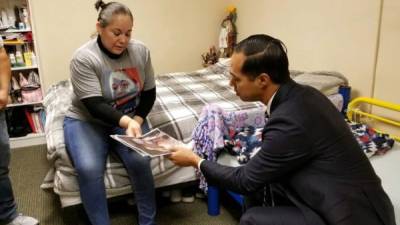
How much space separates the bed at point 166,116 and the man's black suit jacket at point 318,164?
0.89m

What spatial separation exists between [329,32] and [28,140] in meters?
2.74

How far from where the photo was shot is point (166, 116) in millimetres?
2133

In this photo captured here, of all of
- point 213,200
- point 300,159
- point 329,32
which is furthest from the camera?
point 329,32

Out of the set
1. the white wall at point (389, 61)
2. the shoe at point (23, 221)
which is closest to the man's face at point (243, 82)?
the white wall at point (389, 61)

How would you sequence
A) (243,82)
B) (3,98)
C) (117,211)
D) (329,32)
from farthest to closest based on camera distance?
(329,32)
(117,211)
(3,98)
(243,82)

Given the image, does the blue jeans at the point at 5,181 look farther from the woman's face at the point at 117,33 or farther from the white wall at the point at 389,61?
the white wall at the point at 389,61

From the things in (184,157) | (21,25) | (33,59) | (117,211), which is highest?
(21,25)

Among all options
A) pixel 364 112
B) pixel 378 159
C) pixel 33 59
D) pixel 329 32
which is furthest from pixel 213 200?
pixel 33 59

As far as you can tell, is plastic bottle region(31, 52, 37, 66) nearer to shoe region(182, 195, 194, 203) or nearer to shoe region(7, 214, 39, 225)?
shoe region(7, 214, 39, 225)

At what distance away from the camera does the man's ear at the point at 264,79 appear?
117cm

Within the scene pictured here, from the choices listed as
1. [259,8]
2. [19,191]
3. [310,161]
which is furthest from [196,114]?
[259,8]

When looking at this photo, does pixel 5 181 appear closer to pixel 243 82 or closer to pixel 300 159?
pixel 243 82

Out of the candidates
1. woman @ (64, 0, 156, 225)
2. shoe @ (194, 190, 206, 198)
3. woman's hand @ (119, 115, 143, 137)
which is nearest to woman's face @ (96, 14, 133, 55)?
woman @ (64, 0, 156, 225)

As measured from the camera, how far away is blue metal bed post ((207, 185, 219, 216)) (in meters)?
1.99
